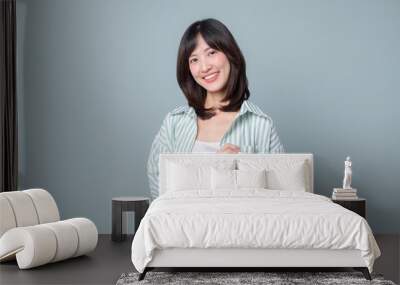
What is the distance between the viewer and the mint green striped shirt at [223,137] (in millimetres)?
6730

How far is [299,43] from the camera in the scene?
23.0 feet

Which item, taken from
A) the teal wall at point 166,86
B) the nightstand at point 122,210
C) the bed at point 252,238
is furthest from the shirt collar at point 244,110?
the bed at point 252,238

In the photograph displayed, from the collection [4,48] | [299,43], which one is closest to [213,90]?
[299,43]

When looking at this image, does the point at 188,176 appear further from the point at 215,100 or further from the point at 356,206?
the point at 356,206

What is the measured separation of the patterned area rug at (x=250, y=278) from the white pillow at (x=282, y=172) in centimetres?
131

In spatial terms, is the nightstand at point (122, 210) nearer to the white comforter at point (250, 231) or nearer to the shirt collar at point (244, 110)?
the shirt collar at point (244, 110)

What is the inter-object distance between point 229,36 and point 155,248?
303cm

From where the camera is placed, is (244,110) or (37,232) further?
(244,110)

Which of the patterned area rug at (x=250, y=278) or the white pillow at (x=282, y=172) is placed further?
the white pillow at (x=282, y=172)

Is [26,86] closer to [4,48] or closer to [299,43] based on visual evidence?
[4,48]

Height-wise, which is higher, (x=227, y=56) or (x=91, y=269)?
(x=227, y=56)

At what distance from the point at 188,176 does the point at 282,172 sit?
2.72 ft

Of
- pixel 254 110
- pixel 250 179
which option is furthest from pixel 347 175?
pixel 250 179

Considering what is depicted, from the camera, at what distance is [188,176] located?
235 inches
